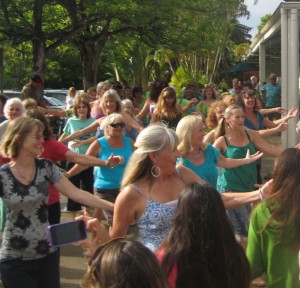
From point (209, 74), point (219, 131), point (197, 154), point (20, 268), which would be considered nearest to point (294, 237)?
point (20, 268)

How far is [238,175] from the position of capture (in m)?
6.31

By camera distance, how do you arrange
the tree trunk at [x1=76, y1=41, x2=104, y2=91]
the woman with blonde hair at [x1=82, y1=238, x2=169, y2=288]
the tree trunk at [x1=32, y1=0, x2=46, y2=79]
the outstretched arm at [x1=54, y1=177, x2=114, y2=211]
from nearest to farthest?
the woman with blonde hair at [x1=82, y1=238, x2=169, y2=288]
the outstretched arm at [x1=54, y1=177, x2=114, y2=211]
the tree trunk at [x1=32, y1=0, x2=46, y2=79]
the tree trunk at [x1=76, y1=41, x2=104, y2=91]

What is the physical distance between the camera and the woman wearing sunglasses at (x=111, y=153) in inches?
262

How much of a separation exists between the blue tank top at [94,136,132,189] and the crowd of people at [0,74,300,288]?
0.4 inches

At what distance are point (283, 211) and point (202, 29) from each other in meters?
16.2

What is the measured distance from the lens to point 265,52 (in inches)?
883

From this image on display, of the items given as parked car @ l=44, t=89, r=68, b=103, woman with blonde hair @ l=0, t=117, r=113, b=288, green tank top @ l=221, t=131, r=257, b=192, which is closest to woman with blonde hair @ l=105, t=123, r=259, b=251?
woman with blonde hair @ l=0, t=117, r=113, b=288

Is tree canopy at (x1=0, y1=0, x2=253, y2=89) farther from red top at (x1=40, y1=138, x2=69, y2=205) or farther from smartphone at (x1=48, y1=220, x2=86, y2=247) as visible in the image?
smartphone at (x1=48, y1=220, x2=86, y2=247)

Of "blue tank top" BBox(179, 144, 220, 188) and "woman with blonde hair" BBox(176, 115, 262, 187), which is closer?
"woman with blonde hair" BBox(176, 115, 262, 187)

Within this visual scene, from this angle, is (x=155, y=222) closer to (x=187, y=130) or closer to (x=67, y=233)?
(x=67, y=233)

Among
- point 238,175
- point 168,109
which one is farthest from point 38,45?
point 238,175

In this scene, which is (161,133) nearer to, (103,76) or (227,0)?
(227,0)

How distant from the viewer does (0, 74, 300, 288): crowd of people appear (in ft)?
8.68

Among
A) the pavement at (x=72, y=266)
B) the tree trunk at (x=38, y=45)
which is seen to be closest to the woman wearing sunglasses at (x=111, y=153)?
the pavement at (x=72, y=266)
